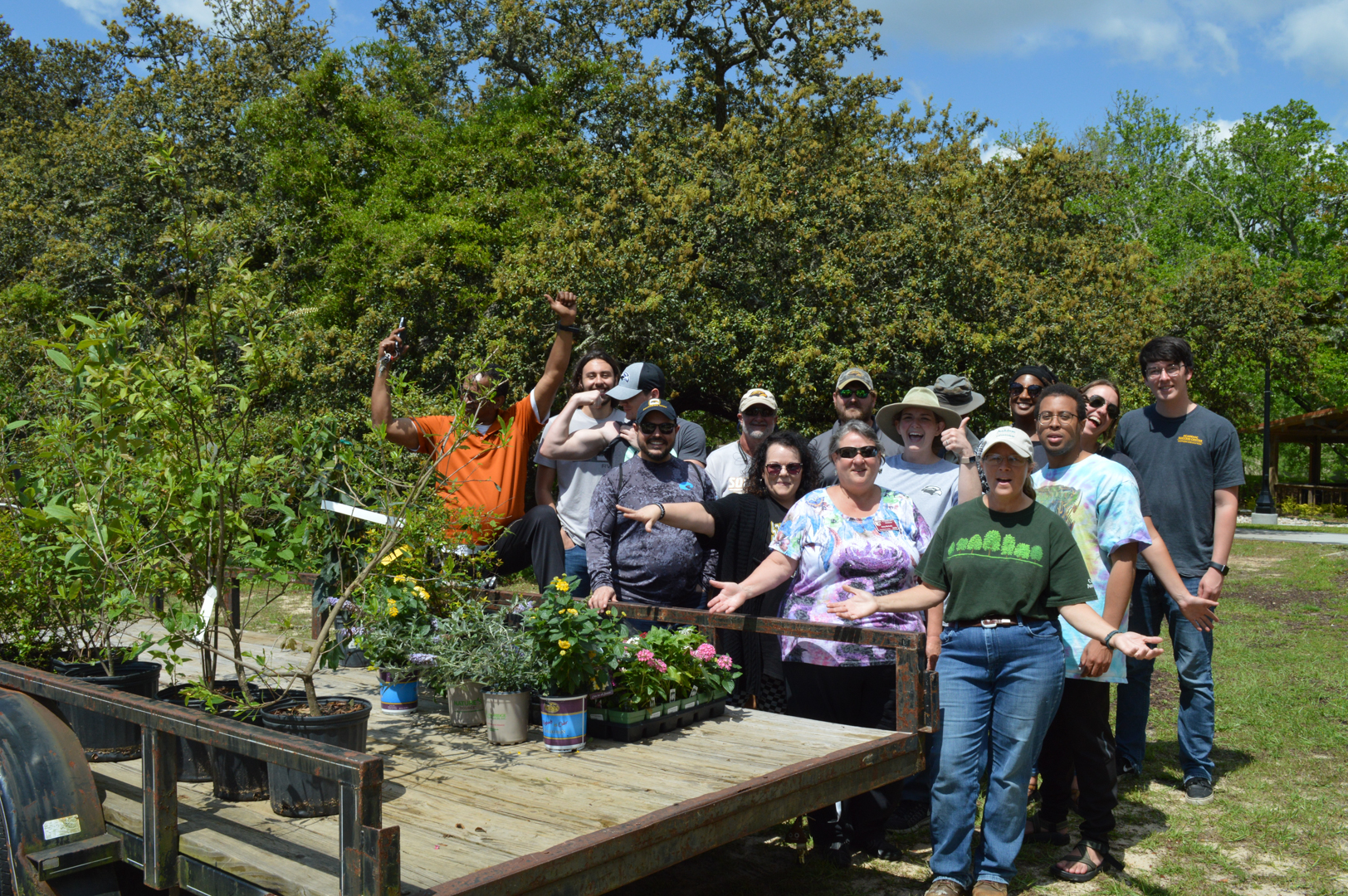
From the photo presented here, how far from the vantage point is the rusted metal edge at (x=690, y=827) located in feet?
7.79

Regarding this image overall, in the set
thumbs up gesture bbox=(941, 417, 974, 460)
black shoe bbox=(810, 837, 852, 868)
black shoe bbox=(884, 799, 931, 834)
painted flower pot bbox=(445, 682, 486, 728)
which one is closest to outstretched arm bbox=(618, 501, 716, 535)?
painted flower pot bbox=(445, 682, 486, 728)

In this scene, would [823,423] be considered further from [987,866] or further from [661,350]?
[987,866]

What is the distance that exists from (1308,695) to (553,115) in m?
18.0

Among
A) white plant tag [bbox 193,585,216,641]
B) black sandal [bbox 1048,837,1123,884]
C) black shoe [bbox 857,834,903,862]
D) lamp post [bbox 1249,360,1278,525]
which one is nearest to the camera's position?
white plant tag [bbox 193,585,216,641]

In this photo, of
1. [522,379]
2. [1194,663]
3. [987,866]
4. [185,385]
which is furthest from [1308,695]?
[522,379]

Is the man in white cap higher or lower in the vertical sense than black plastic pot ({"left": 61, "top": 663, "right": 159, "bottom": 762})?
higher

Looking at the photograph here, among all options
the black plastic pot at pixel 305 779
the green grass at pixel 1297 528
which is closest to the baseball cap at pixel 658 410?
the black plastic pot at pixel 305 779

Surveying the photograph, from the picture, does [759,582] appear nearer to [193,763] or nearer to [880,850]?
[880,850]

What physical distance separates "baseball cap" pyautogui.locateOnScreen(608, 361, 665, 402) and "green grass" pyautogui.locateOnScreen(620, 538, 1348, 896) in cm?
246

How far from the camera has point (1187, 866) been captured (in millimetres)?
4230

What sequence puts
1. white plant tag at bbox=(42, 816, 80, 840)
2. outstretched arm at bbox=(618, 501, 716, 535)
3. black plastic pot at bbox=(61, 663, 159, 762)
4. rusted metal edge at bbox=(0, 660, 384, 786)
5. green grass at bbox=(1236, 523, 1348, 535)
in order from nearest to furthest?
rusted metal edge at bbox=(0, 660, 384, 786)
white plant tag at bbox=(42, 816, 80, 840)
black plastic pot at bbox=(61, 663, 159, 762)
outstretched arm at bbox=(618, 501, 716, 535)
green grass at bbox=(1236, 523, 1348, 535)

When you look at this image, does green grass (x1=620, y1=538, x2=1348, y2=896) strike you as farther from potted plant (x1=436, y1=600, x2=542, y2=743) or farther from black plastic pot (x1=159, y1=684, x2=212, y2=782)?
black plastic pot (x1=159, y1=684, x2=212, y2=782)

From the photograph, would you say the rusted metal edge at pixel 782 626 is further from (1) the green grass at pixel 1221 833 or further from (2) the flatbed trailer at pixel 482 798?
(1) the green grass at pixel 1221 833

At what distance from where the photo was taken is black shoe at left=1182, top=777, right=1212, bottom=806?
198 inches
